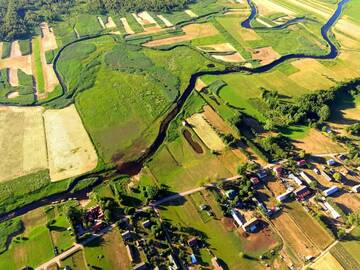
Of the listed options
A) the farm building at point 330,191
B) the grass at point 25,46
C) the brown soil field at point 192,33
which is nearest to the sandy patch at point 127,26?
the brown soil field at point 192,33

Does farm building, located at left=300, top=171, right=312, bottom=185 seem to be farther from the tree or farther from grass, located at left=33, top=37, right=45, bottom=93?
grass, located at left=33, top=37, right=45, bottom=93

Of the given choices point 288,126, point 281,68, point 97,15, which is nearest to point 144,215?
point 288,126

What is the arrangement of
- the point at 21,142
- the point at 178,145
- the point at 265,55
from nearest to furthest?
the point at 178,145
the point at 21,142
the point at 265,55

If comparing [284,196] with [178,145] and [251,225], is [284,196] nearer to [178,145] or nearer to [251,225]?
[251,225]

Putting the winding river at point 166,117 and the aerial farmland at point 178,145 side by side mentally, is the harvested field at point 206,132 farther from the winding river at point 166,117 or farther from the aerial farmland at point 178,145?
the winding river at point 166,117

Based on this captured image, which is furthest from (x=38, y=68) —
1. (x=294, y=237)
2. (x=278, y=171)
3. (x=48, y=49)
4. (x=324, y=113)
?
(x=294, y=237)

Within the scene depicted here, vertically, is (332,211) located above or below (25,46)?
below
